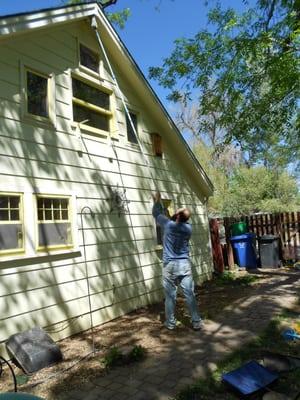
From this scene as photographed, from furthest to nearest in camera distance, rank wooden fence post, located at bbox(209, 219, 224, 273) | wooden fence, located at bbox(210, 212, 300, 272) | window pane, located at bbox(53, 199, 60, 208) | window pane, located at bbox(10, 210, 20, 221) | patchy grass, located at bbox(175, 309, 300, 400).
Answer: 1. wooden fence, located at bbox(210, 212, 300, 272)
2. wooden fence post, located at bbox(209, 219, 224, 273)
3. window pane, located at bbox(53, 199, 60, 208)
4. window pane, located at bbox(10, 210, 20, 221)
5. patchy grass, located at bbox(175, 309, 300, 400)

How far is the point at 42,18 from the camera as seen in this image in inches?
253

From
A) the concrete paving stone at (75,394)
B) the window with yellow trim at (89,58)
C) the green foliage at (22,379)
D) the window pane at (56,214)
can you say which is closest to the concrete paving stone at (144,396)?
the concrete paving stone at (75,394)

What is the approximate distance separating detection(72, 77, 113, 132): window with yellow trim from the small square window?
0.76 metres

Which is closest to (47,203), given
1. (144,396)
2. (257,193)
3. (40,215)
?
(40,215)

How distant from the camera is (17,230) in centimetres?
602

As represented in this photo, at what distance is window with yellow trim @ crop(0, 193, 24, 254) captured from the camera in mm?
5781

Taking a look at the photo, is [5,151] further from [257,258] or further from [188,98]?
[257,258]

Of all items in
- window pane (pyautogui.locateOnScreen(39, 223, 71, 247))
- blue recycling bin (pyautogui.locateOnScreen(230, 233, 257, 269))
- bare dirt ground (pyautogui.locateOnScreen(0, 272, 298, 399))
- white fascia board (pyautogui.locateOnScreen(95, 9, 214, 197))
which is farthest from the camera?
blue recycling bin (pyautogui.locateOnScreen(230, 233, 257, 269))

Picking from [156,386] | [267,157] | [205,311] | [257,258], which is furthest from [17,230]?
[267,157]

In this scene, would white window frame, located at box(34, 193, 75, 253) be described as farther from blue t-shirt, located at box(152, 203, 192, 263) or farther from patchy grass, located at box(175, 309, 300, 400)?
patchy grass, located at box(175, 309, 300, 400)

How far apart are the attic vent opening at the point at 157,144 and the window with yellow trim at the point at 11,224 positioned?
15.3 ft

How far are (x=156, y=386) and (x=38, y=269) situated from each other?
2.76m

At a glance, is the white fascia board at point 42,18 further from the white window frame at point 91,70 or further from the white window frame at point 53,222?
the white window frame at point 53,222

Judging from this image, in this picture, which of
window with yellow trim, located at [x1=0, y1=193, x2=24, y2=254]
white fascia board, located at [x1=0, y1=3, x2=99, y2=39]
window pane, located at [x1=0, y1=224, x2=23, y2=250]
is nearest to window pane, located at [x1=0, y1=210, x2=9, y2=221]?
window with yellow trim, located at [x1=0, y1=193, x2=24, y2=254]
